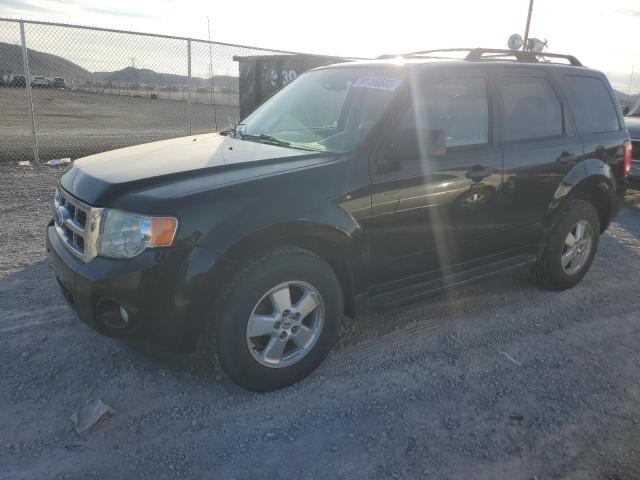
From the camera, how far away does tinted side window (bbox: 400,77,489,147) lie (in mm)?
3459

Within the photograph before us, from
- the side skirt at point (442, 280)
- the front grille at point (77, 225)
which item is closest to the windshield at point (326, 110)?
Answer: the side skirt at point (442, 280)

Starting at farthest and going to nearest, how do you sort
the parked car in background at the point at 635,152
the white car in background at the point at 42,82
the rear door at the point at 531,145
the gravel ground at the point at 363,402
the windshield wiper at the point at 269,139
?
the white car in background at the point at 42,82
the parked car in background at the point at 635,152
the rear door at the point at 531,145
the windshield wiper at the point at 269,139
the gravel ground at the point at 363,402

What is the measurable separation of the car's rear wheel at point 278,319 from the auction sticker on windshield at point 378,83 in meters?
1.30

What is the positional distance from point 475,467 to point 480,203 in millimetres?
1835

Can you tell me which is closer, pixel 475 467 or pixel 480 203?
pixel 475 467

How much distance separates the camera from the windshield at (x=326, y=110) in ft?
11.3

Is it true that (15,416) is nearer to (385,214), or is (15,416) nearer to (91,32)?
(385,214)

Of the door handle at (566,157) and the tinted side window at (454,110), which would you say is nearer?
the tinted side window at (454,110)

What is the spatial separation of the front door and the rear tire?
82 centimetres

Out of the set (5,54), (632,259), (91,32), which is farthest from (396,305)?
(5,54)

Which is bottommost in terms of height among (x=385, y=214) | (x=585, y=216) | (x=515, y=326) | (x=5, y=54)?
(x=515, y=326)

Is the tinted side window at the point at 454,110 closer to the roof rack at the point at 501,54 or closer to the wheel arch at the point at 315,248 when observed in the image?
the roof rack at the point at 501,54

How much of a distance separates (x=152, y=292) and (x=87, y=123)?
19545mm

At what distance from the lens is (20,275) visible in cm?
446
